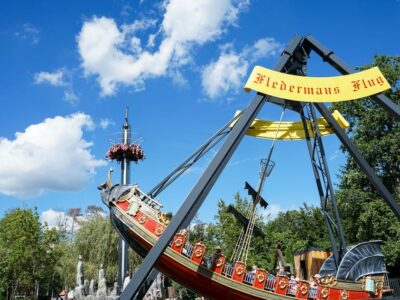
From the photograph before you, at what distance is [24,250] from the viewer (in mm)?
31969

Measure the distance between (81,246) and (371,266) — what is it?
89.7 feet

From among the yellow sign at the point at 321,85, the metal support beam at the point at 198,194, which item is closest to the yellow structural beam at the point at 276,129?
the metal support beam at the point at 198,194

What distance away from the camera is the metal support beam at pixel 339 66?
12133mm

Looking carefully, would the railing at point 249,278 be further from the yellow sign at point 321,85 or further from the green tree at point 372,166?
the green tree at point 372,166

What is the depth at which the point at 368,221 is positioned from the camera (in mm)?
23109

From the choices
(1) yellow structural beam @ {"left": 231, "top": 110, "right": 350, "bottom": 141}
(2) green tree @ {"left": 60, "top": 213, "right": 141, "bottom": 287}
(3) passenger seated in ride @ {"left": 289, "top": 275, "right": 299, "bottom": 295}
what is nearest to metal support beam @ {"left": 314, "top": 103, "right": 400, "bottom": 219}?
(1) yellow structural beam @ {"left": 231, "top": 110, "right": 350, "bottom": 141}

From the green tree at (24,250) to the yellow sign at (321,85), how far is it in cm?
2631

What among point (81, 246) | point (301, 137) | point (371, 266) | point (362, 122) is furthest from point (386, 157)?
point (81, 246)

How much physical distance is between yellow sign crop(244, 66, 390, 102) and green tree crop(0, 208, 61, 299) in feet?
86.3

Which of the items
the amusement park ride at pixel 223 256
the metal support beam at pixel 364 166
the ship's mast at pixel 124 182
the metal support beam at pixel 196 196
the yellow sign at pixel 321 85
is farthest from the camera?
the ship's mast at pixel 124 182

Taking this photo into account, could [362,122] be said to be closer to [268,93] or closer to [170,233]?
[268,93]

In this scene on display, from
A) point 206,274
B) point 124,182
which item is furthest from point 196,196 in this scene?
point 124,182

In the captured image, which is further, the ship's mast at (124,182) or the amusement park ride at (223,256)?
the ship's mast at (124,182)

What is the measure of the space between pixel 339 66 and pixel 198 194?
6.48 metres
